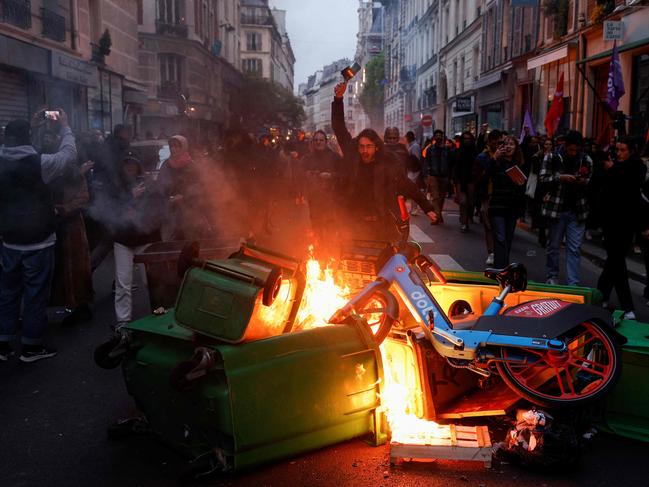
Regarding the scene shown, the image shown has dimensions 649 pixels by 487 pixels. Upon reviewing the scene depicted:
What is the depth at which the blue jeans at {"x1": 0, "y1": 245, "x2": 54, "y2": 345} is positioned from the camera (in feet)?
Result: 18.8

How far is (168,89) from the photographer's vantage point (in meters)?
39.8

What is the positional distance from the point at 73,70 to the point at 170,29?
21.3 meters

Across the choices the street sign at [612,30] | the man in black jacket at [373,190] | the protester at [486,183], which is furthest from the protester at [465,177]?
the man in black jacket at [373,190]

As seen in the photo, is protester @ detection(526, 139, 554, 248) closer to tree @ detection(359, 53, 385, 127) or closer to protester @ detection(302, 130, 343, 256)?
protester @ detection(302, 130, 343, 256)

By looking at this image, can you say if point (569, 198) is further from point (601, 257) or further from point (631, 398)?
point (631, 398)

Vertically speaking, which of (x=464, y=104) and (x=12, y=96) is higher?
(x=464, y=104)

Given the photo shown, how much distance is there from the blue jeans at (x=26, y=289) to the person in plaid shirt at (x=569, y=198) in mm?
5461

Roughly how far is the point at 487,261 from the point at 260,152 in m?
3.76

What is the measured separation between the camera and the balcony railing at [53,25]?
1916 cm

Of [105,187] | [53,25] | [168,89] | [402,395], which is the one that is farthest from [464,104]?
[402,395]

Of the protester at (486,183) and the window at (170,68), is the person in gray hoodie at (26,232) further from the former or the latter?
the window at (170,68)

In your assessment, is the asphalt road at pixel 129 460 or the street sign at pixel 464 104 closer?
the asphalt road at pixel 129 460

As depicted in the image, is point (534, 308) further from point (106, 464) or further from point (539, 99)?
point (539, 99)

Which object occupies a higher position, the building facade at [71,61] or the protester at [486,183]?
the building facade at [71,61]
